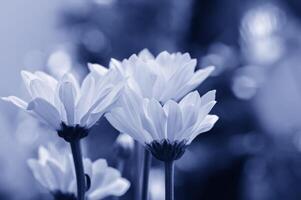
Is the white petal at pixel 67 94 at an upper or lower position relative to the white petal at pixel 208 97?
lower

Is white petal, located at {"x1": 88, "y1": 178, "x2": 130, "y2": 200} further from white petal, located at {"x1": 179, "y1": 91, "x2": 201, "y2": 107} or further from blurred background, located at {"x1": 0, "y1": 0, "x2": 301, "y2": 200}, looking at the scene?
blurred background, located at {"x1": 0, "y1": 0, "x2": 301, "y2": 200}

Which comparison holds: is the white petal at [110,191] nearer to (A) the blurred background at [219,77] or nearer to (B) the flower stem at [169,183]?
(B) the flower stem at [169,183]

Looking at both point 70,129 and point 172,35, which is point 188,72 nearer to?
point 70,129

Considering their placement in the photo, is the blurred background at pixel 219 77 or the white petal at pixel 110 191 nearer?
the white petal at pixel 110 191

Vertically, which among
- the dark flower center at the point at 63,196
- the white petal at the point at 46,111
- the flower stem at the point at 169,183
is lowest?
the flower stem at the point at 169,183

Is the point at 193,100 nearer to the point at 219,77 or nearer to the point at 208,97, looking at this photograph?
the point at 208,97

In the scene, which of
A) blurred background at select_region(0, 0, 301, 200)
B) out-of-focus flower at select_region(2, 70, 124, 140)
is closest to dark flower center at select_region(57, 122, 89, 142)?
out-of-focus flower at select_region(2, 70, 124, 140)

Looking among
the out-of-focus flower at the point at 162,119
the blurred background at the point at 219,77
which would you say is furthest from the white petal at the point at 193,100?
the blurred background at the point at 219,77
